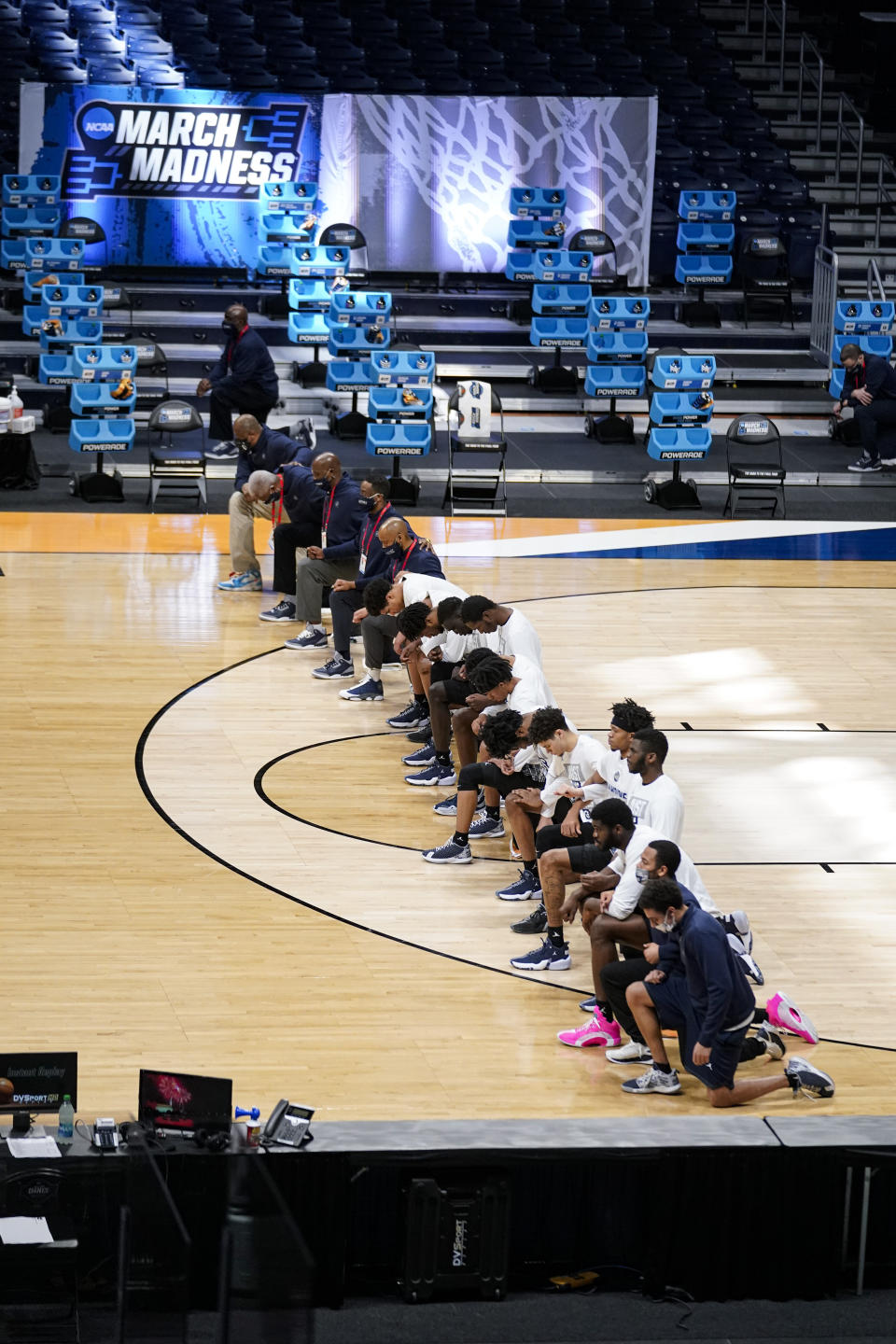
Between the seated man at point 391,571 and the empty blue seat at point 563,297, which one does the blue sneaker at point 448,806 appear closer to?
the seated man at point 391,571

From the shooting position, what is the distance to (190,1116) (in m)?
6.76

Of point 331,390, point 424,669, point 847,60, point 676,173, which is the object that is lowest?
point 424,669

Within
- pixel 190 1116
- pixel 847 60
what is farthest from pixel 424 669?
pixel 847 60

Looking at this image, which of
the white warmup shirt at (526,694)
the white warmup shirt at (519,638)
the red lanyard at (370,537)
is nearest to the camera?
the white warmup shirt at (526,694)

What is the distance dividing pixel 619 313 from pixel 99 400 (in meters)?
5.16

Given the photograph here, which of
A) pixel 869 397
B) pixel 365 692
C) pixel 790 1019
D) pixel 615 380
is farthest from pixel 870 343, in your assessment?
pixel 790 1019

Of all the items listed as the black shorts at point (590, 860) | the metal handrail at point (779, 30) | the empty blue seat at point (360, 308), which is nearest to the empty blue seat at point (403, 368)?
the empty blue seat at point (360, 308)

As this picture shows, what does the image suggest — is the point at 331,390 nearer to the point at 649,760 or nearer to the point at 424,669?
the point at 424,669

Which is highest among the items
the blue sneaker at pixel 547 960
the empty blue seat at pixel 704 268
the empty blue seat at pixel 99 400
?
the empty blue seat at pixel 704 268

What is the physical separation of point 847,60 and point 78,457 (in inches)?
525

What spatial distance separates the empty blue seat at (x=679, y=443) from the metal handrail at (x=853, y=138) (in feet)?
25.2

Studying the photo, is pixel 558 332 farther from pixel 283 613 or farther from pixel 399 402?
pixel 283 613

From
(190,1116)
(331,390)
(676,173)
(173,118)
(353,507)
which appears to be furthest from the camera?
(676,173)

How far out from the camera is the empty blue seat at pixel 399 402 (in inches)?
685
